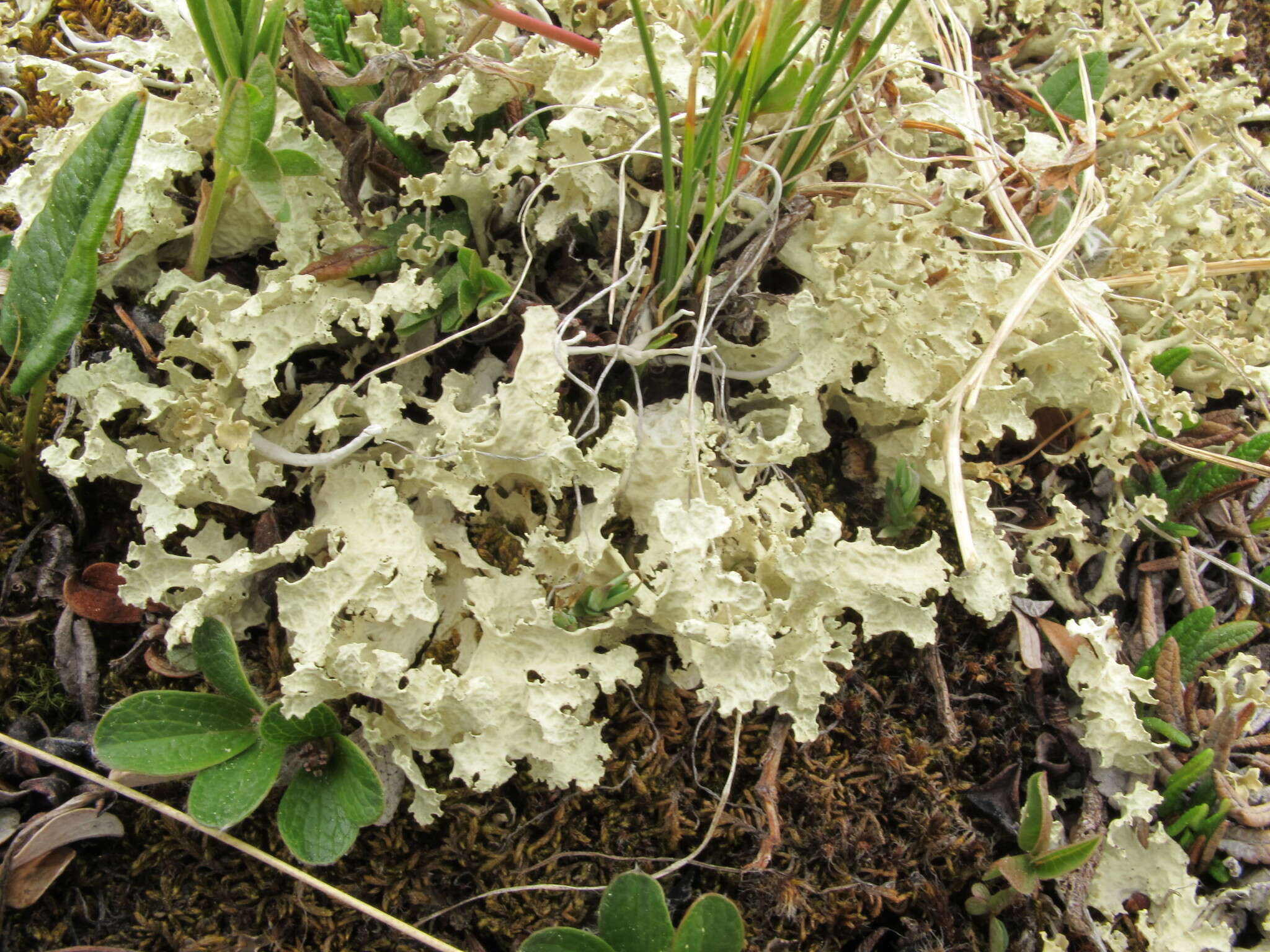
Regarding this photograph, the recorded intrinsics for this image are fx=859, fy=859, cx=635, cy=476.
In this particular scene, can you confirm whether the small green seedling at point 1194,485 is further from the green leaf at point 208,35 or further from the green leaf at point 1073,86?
the green leaf at point 208,35

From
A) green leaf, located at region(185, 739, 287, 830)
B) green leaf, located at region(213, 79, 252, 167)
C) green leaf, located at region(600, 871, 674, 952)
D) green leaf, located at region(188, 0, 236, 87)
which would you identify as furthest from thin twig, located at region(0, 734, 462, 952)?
green leaf, located at region(188, 0, 236, 87)

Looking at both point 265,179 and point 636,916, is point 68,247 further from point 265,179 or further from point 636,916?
point 636,916

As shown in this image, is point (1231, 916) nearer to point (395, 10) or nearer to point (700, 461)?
point (700, 461)

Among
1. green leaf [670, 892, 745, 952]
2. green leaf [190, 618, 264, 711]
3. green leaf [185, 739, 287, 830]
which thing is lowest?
green leaf [670, 892, 745, 952]

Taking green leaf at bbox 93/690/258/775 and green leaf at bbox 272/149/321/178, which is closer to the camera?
green leaf at bbox 93/690/258/775

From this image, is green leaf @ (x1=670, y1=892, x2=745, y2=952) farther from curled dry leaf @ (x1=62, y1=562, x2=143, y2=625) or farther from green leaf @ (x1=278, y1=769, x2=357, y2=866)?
curled dry leaf @ (x1=62, y1=562, x2=143, y2=625)

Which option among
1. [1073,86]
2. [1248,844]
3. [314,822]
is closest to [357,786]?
[314,822]

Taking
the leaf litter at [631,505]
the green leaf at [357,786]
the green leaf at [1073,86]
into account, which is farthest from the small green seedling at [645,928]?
the green leaf at [1073,86]
